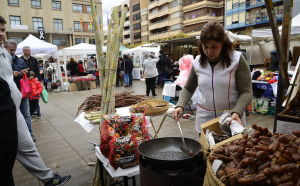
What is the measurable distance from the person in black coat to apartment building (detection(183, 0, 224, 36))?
40.3 metres

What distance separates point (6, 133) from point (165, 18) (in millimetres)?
51592

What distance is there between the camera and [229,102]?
6.26 feet

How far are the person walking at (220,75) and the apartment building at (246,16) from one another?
32.0 meters

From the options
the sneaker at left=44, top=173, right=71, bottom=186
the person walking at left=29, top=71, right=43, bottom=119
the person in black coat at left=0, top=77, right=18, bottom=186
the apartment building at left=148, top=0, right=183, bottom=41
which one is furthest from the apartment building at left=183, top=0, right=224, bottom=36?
the person in black coat at left=0, top=77, right=18, bottom=186

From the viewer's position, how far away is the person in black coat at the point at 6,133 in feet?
3.34

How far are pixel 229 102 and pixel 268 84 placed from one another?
4.82 m

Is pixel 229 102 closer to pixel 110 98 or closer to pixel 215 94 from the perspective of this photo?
pixel 215 94

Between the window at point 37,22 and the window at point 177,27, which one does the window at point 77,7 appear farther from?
the window at point 177,27

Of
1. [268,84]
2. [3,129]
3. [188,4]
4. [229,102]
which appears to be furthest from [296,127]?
[188,4]

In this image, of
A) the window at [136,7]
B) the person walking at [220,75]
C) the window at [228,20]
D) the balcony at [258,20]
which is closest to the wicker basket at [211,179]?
the person walking at [220,75]

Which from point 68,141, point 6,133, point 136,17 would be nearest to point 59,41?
point 136,17

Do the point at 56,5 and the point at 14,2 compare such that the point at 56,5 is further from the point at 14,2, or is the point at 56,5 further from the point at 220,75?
the point at 220,75

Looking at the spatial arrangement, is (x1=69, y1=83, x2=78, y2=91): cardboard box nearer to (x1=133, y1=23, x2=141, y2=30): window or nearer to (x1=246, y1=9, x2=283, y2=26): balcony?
(x1=246, y1=9, x2=283, y2=26): balcony

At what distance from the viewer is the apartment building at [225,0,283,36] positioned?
29.3 metres
